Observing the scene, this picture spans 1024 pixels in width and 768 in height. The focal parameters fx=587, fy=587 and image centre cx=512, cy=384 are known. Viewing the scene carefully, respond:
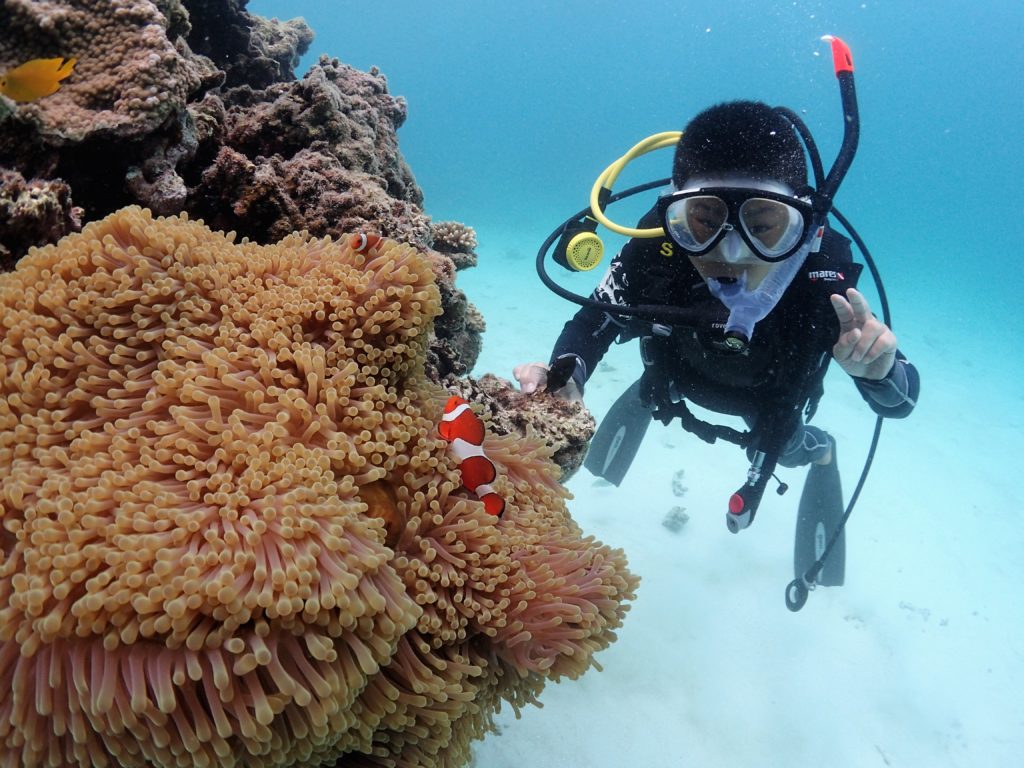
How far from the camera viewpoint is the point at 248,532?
1060 millimetres

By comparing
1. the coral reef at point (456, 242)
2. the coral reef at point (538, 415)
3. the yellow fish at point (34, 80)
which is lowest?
the yellow fish at point (34, 80)

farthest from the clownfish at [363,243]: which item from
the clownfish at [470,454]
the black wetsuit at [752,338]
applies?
the black wetsuit at [752,338]

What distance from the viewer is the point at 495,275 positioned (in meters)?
16.8

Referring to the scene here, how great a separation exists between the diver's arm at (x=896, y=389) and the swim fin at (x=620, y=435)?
262 centimetres

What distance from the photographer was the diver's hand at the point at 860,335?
2.59 meters

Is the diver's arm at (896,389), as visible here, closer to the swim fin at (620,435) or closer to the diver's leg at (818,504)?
the diver's leg at (818,504)

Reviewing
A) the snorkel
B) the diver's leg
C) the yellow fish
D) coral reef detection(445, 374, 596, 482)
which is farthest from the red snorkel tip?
the yellow fish

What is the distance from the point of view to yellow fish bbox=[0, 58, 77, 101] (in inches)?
68.6

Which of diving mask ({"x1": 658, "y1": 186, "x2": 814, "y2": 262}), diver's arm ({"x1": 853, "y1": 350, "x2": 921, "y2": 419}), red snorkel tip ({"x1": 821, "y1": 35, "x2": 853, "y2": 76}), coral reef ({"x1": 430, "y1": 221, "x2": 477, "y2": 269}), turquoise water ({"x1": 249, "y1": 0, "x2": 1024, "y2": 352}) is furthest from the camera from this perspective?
turquoise water ({"x1": 249, "y1": 0, "x2": 1024, "y2": 352})

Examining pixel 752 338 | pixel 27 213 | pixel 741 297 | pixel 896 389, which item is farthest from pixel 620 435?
pixel 27 213

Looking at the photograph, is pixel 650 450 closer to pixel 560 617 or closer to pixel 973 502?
pixel 973 502

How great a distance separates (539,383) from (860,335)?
1481 millimetres

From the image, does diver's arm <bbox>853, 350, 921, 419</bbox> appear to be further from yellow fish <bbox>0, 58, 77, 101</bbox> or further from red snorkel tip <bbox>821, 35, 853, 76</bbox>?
yellow fish <bbox>0, 58, 77, 101</bbox>

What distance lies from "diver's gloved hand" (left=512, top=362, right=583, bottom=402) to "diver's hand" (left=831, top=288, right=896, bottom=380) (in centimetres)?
119
